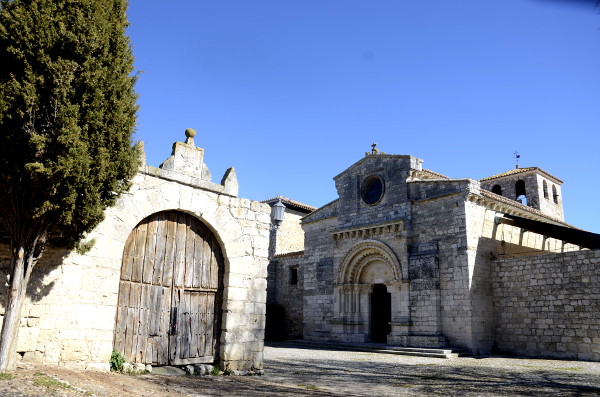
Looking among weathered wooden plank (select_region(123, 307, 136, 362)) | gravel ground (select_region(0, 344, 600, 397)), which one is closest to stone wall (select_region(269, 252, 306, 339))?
gravel ground (select_region(0, 344, 600, 397))

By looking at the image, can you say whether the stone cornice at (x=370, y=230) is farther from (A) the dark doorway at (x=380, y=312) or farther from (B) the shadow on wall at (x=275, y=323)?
(B) the shadow on wall at (x=275, y=323)

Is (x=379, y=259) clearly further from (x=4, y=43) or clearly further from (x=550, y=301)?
(x=4, y=43)

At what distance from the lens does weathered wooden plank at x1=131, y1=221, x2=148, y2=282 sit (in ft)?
23.3

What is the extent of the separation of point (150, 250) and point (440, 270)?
483 inches

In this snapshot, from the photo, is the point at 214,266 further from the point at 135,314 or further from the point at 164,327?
the point at 135,314

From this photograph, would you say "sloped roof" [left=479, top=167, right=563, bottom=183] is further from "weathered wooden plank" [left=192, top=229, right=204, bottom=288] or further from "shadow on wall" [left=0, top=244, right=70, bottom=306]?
"shadow on wall" [left=0, top=244, right=70, bottom=306]

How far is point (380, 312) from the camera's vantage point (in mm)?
20062

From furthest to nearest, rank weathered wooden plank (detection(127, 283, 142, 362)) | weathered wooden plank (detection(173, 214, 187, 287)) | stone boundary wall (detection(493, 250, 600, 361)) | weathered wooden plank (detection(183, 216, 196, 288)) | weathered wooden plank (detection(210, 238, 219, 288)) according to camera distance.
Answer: stone boundary wall (detection(493, 250, 600, 361)), weathered wooden plank (detection(210, 238, 219, 288)), weathered wooden plank (detection(183, 216, 196, 288)), weathered wooden plank (detection(173, 214, 187, 287)), weathered wooden plank (detection(127, 283, 142, 362))

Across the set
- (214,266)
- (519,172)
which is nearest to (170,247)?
(214,266)

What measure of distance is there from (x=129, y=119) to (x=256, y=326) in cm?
434

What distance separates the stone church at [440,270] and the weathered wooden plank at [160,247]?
5974mm

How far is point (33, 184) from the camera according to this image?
17.3ft

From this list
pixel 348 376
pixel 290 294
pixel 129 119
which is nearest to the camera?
pixel 129 119

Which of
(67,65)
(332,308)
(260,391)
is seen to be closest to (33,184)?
(67,65)
